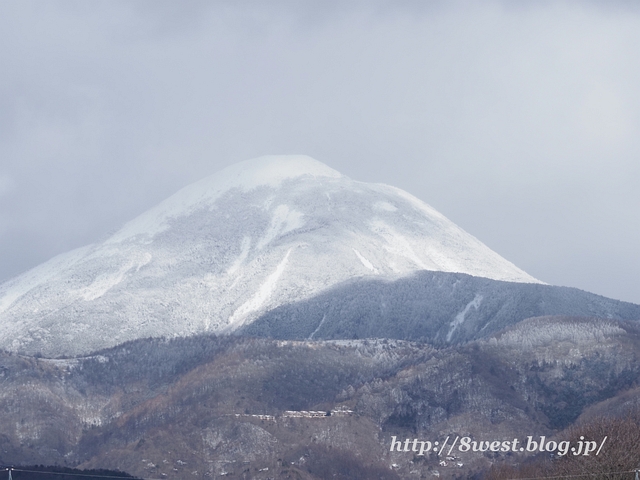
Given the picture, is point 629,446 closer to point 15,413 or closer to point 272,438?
point 272,438

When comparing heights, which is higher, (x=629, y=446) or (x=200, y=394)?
(x=629, y=446)

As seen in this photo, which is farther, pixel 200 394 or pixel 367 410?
pixel 200 394

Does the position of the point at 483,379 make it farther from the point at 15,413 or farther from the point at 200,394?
the point at 15,413

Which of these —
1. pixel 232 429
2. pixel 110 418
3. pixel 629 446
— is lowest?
pixel 110 418

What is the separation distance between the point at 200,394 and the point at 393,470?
38.9 m

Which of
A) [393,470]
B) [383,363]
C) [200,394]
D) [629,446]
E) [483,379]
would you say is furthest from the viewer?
[383,363]

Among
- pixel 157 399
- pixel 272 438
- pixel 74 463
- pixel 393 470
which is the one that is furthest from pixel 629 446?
pixel 157 399

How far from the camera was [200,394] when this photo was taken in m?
157

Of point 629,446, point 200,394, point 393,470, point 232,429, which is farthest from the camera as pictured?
point 200,394

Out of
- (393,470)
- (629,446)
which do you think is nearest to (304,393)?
(393,470)

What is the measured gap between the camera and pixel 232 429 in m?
138

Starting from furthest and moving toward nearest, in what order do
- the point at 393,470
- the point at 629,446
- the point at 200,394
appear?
the point at 200,394 < the point at 393,470 < the point at 629,446

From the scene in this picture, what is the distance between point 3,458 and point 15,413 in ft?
66.3

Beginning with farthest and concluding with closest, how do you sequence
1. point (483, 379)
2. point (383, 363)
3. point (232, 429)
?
point (383, 363), point (483, 379), point (232, 429)
